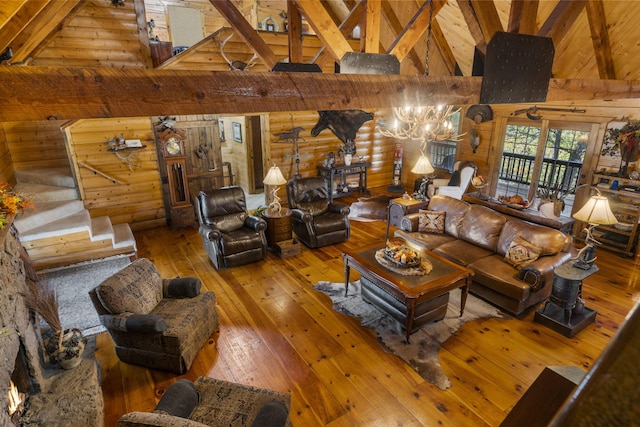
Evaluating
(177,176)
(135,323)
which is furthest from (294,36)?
(177,176)

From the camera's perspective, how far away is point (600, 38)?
171 inches

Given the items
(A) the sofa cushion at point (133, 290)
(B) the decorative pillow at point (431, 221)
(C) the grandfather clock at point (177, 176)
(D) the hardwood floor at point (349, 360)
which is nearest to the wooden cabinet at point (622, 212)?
(D) the hardwood floor at point (349, 360)

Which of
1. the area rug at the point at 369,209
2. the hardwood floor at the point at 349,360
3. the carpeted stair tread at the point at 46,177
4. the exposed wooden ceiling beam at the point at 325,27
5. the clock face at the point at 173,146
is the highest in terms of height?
the exposed wooden ceiling beam at the point at 325,27

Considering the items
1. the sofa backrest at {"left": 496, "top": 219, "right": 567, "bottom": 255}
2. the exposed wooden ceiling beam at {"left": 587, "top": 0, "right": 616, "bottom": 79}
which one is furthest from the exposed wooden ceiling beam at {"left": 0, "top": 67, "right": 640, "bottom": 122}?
the exposed wooden ceiling beam at {"left": 587, "top": 0, "right": 616, "bottom": 79}

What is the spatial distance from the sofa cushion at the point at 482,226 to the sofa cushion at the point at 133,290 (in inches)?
157

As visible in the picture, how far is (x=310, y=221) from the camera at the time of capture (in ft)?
19.3

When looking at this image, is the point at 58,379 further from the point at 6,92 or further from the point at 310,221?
the point at 310,221

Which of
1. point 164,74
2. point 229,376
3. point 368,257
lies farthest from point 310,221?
point 164,74

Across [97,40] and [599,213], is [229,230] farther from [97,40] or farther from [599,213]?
[599,213]

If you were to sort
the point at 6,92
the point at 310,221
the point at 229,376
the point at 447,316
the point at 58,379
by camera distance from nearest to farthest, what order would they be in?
the point at 6,92, the point at 58,379, the point at 229,376, the point at 447,316, the point at 310,221

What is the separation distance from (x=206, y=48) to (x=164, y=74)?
5.02 m

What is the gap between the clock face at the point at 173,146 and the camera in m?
6.38

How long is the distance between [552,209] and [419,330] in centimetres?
269

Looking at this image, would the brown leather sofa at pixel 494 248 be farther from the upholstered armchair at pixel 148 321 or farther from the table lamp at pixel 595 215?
the upholstered armchair at pixel 148 321
